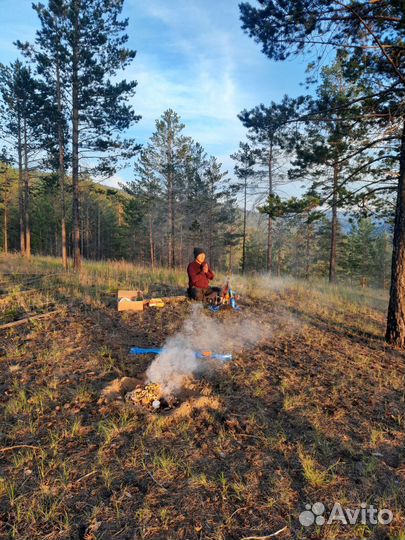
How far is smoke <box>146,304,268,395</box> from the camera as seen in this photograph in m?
4.08

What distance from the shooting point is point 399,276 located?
253 inches

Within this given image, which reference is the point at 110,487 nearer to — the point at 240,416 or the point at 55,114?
the point at 240,416

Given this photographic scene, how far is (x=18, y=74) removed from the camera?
1549 centimetres

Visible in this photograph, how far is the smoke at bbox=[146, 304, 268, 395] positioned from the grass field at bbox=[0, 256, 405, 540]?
0.27 meters

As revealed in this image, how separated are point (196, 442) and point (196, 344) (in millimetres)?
2468

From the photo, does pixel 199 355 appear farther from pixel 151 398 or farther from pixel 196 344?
A: pixel 151 398

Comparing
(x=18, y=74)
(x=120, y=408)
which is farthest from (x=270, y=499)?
(x=18, y=74)

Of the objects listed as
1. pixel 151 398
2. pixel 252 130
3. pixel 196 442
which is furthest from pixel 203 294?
pixel 252 130

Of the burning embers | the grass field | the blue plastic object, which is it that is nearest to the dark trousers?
the grass field

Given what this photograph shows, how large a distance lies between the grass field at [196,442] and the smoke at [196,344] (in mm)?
270

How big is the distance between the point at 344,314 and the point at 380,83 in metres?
5.78

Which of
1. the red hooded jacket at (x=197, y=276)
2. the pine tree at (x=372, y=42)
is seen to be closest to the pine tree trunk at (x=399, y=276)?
the pine tree at (x=372, y=42)

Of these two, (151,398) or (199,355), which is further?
(199,355)

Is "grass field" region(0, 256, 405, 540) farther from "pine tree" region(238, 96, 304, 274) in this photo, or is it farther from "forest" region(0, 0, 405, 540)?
"pine tree" region(238, 96, 304, 274)
